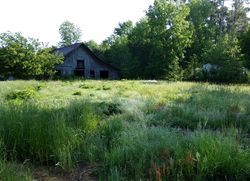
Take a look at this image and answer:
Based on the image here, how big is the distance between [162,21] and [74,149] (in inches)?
1800

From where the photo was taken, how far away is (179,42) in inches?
1876

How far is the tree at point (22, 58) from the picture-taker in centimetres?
3456

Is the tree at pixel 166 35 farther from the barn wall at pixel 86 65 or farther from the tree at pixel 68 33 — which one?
the tree at pixel 68 33

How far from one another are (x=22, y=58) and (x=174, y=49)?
21522 mm

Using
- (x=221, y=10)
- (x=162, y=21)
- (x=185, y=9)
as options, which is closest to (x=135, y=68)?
(x=162, y=21)

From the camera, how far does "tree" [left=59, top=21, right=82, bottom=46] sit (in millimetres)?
80438

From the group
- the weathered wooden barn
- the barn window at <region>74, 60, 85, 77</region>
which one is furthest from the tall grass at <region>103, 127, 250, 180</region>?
the barn window at <region>74, 60, 85, 77</region>

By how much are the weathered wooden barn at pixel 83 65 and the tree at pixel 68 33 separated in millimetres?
32975

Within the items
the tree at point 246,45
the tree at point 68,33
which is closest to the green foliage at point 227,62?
the tree at point 246,45

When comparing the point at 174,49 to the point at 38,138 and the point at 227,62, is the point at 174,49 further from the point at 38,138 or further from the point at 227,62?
the point at 38,138

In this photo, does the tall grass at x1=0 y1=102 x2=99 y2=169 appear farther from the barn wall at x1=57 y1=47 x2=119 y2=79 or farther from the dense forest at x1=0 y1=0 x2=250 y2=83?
the barn wall at x1=57 y1=47 x2=119 y2=79

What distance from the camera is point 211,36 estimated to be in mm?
55250

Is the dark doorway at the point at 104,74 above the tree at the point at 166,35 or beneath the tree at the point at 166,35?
beneath

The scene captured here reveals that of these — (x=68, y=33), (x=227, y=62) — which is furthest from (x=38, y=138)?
(x=68, y=33)
